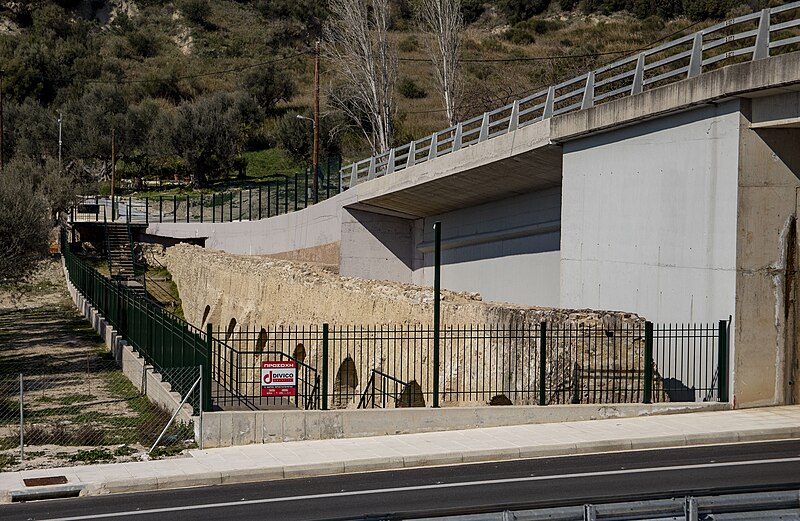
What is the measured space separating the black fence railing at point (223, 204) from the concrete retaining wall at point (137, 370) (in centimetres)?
1356

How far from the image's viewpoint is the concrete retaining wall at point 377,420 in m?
17.1

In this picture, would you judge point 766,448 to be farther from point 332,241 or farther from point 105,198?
point 105,198

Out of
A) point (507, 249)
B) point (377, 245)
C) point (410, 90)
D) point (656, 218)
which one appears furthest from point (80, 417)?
point (410, 90)

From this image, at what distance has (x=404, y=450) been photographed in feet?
53.5

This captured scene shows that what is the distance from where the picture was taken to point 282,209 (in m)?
52.7

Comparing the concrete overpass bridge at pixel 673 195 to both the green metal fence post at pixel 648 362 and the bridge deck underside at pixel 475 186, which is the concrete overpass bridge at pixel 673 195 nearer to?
the bridge deck underside at pixel 475 186

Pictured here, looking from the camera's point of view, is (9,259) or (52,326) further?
(52,326)

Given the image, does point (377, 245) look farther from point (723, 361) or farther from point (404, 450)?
point (404, 450)

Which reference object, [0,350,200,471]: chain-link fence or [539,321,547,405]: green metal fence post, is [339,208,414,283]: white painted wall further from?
[539,321,547,405]: green metal fence post

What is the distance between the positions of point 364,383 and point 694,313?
7603mm

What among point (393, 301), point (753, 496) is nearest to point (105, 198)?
point (393, 301)

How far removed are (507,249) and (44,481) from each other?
773 inches

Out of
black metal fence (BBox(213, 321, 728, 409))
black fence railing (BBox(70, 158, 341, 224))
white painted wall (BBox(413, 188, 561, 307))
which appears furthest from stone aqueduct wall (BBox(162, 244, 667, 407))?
black fence railing (BBox(70, 158, 341, 224))

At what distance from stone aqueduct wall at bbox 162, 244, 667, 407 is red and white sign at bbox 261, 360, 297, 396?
5.24ft
